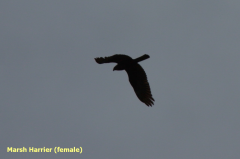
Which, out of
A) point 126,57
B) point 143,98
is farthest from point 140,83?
point 126,57

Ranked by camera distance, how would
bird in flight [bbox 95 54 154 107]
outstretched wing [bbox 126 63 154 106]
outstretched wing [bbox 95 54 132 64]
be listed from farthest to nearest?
outstretched wing [bbox 126 63 154 106]
bird in flight [bbox 95 54 154 107]
outstretched wing [bbox 95 54 132 64]

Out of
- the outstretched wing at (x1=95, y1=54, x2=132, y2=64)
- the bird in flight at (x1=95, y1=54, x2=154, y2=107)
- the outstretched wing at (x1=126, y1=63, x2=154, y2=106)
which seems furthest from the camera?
the outstretched wing at (x1=126, y1=63, x2=154, y2=106)

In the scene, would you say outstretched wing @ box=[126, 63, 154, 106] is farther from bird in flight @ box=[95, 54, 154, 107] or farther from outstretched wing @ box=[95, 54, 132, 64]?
outstretched wing @ box=[95, 54, 132, 64]

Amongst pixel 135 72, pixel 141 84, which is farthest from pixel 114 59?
pixel 141 84

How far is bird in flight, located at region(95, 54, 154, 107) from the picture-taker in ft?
40.7

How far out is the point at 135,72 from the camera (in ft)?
42.6

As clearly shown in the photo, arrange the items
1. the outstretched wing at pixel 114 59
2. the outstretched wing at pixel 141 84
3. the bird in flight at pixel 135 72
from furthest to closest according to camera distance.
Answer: the outstretched wing at pixel 141 84, the bird in flight at pixel 135 72, the outstretched wing at pixel 114 59

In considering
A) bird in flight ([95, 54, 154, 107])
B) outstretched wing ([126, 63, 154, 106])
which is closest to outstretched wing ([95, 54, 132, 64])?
bird in flight ([95, 54, 154, 107])

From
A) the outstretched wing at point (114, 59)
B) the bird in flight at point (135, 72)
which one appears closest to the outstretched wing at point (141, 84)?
the bird in flight at point (135, 72)

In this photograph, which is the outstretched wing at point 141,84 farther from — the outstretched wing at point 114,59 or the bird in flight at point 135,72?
the outstretched wing at point 114,59

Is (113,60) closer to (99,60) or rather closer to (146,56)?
(99,60)

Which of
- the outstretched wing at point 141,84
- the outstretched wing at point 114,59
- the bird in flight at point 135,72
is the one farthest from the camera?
the outstretched wing at point 141,84

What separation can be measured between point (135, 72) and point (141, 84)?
63 centimetres

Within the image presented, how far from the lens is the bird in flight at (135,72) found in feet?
40.7
